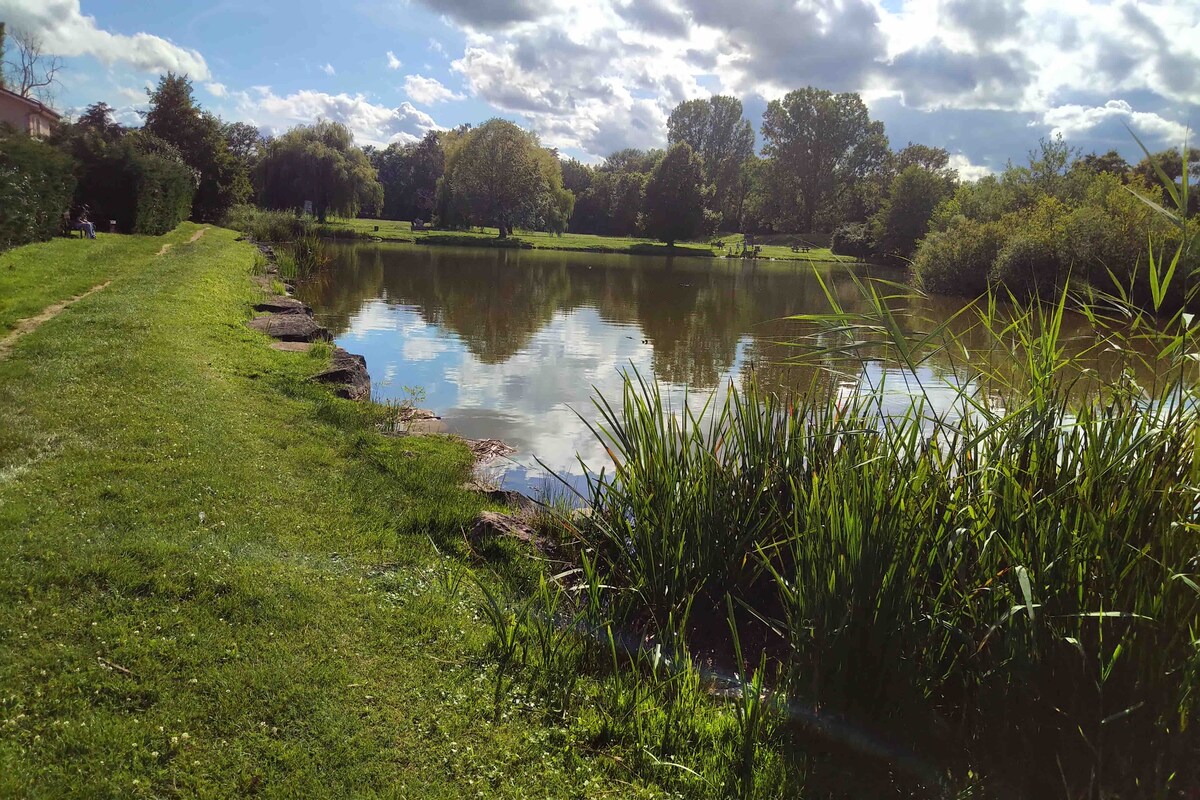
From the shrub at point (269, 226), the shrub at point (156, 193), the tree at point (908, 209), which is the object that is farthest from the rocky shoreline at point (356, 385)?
the tree at point (908, 209)

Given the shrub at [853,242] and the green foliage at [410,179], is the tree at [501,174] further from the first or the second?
the shrub at [853,242]

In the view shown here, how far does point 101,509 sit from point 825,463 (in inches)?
157

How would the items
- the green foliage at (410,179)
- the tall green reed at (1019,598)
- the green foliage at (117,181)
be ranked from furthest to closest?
the green foliage at (410,179), the green foliage at (117,181), the tall green reed at (1019,598)

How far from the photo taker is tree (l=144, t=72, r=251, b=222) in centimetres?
3334

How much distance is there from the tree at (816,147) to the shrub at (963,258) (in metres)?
48.4

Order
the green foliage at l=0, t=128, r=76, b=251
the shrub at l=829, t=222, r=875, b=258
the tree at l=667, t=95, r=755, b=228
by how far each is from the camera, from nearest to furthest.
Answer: the green foliage at l=0, t=128, r=76, b=251 → the shrub at l=829, t=222, r=875, b=258 → the tree at l=667, t=95, r=755, b=228

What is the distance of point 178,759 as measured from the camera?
8.61 feet

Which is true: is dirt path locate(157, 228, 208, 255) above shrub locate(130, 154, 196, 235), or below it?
below

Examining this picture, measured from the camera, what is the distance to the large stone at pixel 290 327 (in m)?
11.4

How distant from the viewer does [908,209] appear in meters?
53.4

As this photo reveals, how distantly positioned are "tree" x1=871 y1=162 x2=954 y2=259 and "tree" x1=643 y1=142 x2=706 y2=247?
13.2 m

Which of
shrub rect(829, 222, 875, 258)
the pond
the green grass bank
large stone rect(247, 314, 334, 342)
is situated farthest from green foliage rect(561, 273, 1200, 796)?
shrub rect(829, 222, 875, 258)

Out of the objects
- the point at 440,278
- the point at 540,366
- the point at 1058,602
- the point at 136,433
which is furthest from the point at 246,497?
the point at 440,278

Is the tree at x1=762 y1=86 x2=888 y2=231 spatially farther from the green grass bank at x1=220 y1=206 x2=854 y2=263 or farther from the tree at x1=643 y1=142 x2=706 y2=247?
the tree at x1=643 y1=142 x2=706 y2=247
